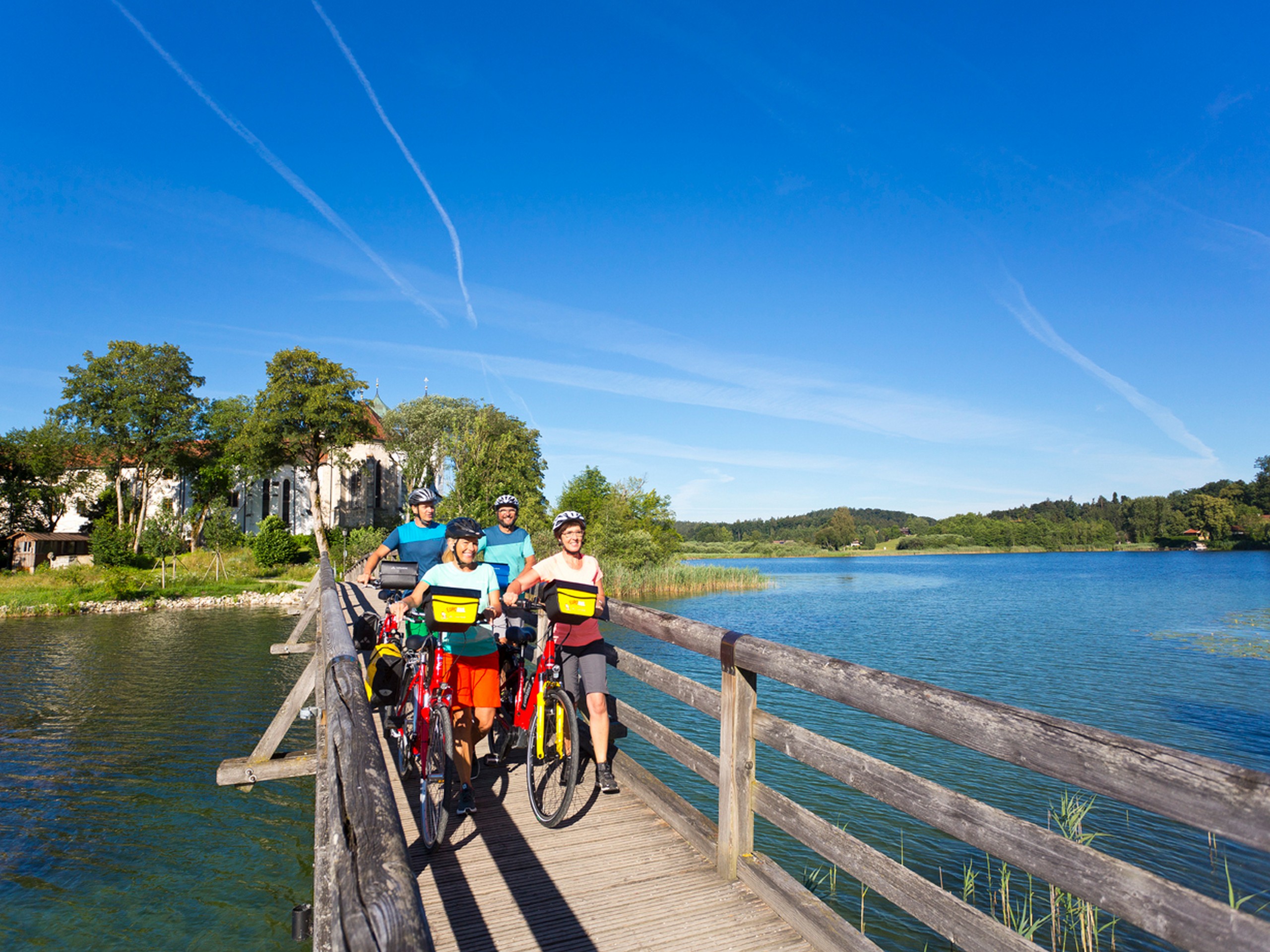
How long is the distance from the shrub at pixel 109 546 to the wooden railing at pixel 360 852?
36715 millimetres

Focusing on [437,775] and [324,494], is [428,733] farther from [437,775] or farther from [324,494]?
[324,494]

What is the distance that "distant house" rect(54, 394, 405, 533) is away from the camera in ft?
136

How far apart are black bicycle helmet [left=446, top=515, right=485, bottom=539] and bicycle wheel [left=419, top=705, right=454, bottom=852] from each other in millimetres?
1004

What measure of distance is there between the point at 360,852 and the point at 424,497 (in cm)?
505

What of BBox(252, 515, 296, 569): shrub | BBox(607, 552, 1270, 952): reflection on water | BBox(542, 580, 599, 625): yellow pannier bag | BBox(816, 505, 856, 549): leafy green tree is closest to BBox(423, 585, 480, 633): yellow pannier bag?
BBox(542, 580, 599, 625): yellow pannier bag

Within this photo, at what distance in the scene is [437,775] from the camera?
13.6 ft

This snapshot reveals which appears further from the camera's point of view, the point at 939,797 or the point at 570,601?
the point at 570,601

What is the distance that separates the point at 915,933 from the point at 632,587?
31158mm

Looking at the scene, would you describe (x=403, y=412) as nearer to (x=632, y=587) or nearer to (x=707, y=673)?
(x=632, y=587)

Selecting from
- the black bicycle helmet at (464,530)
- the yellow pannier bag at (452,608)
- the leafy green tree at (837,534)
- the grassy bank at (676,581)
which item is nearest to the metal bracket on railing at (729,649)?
the yellow pannier bag at (452,608)

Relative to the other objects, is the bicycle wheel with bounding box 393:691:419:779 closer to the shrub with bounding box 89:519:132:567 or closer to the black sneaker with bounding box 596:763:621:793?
the black sneaker with bounding box 596:763:621:793

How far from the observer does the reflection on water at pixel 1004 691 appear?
300 inches

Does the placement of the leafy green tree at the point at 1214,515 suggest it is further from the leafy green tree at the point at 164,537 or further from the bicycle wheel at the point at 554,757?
the bicycle wheel at the point at 554,757

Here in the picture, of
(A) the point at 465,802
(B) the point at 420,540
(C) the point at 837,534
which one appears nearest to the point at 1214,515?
(C) the point at 837,534
